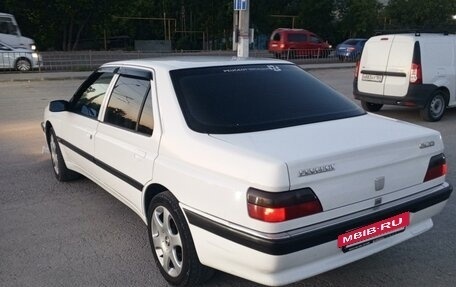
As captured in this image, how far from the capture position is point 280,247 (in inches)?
101

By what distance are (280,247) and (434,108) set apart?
26.6 ft

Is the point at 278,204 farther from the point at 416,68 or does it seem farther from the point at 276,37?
the point at 276,37

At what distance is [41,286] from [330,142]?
86.2 inches

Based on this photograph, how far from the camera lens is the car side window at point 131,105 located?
355 centimetres

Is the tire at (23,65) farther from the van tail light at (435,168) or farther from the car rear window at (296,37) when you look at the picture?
the van tail light at (435,168)

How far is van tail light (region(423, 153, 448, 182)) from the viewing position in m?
3.22

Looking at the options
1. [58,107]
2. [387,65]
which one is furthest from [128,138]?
[387,65]

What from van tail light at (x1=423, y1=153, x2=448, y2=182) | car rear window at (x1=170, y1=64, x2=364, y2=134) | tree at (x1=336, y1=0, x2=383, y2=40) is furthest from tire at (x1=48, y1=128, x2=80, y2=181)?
tree at (x1=336, y1=0, x2=383, y2=40)

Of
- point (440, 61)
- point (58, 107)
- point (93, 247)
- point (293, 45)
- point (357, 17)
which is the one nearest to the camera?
point (93, 247)

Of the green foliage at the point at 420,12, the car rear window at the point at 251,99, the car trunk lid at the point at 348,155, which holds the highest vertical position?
the green foliage at the point at 420,12

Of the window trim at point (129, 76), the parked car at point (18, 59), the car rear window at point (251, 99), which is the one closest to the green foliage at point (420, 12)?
the parked car at point (18, 59)

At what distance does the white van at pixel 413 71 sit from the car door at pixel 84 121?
6546 millimetres

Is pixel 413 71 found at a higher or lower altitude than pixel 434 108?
higher

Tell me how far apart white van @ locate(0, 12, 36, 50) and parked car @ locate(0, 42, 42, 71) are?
127 cm
